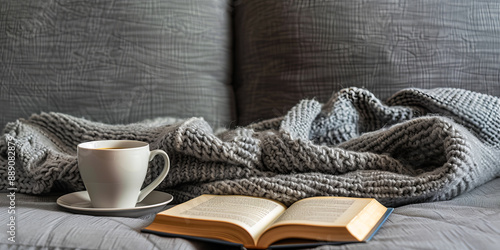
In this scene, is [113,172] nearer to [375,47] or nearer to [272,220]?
[272,220]

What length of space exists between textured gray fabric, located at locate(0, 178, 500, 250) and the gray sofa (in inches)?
18.5

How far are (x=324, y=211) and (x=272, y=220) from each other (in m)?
0.07

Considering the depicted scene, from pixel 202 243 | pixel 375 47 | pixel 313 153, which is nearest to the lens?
pixel 202 243

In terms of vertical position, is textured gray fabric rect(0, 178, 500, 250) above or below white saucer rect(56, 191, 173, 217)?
above

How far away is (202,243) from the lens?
55 centimetres

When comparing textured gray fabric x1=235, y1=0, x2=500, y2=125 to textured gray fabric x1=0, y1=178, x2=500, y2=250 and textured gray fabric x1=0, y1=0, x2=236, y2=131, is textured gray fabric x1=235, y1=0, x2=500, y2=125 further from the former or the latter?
textured gray fabric x1=0, y1=178, x2=500, y2=250

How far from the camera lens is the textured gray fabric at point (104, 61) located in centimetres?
108

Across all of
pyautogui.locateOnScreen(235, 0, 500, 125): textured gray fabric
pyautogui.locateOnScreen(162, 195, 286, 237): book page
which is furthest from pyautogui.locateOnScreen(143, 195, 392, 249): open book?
pyautogui.locateOnScreen(235, 0, 500, 125): textured gray fabric

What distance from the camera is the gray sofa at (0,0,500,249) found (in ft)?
3.43

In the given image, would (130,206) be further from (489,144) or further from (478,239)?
(489,144)

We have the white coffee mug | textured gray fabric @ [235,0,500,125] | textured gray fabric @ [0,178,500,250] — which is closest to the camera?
textured gray fabric @ [0,178,500,250]

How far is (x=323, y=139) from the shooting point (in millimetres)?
889

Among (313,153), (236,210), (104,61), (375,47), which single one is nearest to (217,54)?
(104,61)

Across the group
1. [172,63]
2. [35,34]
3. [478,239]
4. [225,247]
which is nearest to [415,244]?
[478,239]
